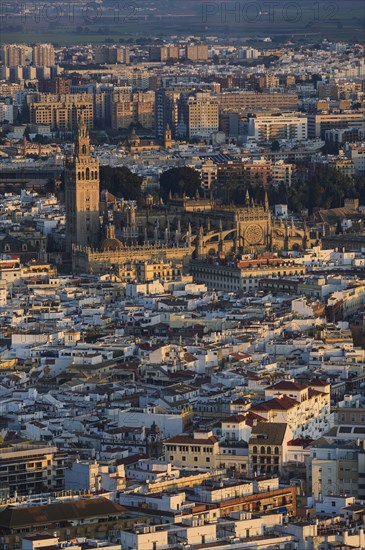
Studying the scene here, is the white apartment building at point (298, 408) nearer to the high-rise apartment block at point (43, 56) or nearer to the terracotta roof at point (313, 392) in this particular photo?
the terracotta roof at point (313, 392)

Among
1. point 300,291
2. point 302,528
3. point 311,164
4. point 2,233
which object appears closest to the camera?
point 302,528

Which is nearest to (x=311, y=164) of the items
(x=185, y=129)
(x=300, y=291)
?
(x=185, y=129)

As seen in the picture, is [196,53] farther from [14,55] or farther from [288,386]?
[288,386]

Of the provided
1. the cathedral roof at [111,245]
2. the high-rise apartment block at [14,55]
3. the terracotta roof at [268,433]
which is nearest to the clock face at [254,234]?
the cathedral roof at [111,245]

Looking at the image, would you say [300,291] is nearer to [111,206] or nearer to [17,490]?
[111,206]

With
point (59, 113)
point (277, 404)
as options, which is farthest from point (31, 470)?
point (59, 113)

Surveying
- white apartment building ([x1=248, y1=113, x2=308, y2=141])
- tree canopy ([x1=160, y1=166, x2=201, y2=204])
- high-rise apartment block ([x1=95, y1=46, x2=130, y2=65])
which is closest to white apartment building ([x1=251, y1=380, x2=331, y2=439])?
tree canopy ([x1=160, y1=166, x2=201, y2=204])

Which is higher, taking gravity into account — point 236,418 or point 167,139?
point 236,418
